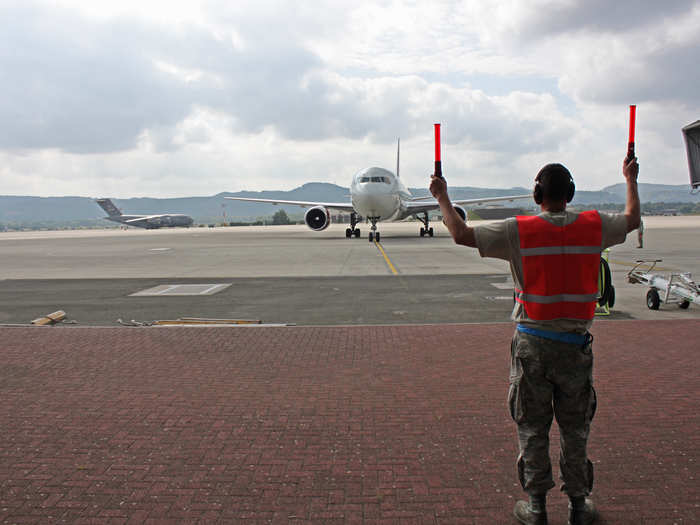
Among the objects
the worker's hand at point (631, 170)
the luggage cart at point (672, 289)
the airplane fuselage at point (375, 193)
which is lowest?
the luggage cart at point (672, 289)

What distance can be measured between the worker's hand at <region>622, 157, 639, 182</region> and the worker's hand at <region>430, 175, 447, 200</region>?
1147 mm

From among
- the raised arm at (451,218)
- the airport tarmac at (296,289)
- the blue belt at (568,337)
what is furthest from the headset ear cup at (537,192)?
the airport tarmac at (296,289)

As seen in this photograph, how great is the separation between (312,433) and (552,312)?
8.14 feet

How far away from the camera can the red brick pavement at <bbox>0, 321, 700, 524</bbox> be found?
11.9ft

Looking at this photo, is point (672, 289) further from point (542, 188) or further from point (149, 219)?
point (149, 219)

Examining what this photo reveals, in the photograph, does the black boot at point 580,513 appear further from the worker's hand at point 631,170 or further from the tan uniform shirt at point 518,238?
the worker's hand at point 631,170

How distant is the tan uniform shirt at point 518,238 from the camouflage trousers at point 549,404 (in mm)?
102

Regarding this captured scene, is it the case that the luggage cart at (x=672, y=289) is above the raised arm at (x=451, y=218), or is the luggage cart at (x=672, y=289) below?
below

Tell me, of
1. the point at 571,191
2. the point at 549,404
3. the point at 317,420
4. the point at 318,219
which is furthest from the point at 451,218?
the point at 318,219

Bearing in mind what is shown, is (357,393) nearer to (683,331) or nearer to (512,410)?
(512,410)

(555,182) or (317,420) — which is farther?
(317,420)

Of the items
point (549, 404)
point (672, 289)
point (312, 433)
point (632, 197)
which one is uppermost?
point (632, 197)

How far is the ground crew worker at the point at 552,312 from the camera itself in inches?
125

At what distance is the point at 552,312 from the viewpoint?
10.5 feet
